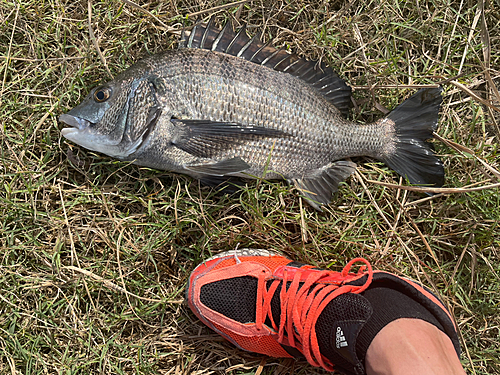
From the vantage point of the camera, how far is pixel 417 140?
289cm

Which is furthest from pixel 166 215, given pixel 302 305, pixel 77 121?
pixel 302 305

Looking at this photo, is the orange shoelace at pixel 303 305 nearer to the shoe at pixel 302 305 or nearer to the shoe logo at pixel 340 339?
the shoe at pixel 302 305

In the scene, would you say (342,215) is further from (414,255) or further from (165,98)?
(165,98)

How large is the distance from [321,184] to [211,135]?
960 millimetres

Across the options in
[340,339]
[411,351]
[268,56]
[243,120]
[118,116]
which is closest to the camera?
[411,351]

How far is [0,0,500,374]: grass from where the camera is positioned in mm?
2824

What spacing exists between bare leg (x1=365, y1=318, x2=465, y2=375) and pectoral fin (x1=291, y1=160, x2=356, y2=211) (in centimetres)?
102

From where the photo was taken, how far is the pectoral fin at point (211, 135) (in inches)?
101

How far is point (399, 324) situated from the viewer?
2.30 metres

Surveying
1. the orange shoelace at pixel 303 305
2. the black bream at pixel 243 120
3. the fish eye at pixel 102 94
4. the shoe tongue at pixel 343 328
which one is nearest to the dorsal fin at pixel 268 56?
the black bream at pixel 243 120

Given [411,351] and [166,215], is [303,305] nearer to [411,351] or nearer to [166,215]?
[411,351]

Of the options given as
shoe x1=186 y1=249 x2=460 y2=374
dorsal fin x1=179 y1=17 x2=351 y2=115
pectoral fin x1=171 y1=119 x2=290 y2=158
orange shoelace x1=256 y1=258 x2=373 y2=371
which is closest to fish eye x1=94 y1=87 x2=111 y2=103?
pectoral fin x1=171 y1=119 x2=290 y2=158

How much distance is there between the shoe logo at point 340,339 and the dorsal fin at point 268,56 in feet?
5.50

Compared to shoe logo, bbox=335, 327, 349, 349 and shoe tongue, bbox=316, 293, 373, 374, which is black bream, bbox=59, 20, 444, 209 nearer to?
shoe tongue, bbox=316, 293, 373, 374
